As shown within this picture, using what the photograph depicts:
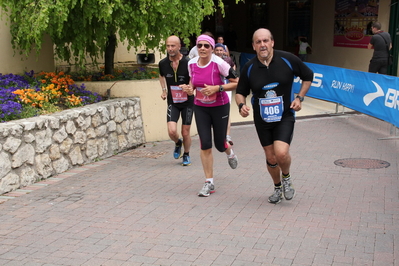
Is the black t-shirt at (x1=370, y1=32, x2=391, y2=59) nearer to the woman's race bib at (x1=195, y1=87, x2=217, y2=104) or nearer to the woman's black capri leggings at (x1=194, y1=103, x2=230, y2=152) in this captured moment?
the woman's black capri leggings at (x1=194, y1=103, x2=230, y2=152)

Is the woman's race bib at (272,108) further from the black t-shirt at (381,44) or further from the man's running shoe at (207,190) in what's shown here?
the black t-shirt at (381,44)

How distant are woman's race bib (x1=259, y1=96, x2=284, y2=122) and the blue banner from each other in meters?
4.32

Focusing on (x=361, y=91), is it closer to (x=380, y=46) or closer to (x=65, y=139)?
(x=380, y=46)

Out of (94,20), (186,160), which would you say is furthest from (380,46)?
(94,20)

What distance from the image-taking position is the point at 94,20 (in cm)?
889

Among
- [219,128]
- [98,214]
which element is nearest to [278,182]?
[219,128]

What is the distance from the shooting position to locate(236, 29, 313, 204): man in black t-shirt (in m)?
5.68

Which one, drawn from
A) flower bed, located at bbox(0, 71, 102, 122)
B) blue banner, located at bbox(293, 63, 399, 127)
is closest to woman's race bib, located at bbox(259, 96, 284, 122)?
flower bed, located at bbox(0, 71, 102, 122)

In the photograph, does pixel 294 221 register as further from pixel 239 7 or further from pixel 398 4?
pixel 239 7

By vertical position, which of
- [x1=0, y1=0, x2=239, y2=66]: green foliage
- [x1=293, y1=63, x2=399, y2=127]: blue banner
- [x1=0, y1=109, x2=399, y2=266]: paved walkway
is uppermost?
[x1=0, y1=0, x2=239, y2=66]: green foliage

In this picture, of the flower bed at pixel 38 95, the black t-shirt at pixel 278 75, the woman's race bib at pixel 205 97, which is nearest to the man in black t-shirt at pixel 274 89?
the black t-shirt at pixel 278 75

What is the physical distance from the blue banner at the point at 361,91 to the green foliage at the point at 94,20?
3510 mm

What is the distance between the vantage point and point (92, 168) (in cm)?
796

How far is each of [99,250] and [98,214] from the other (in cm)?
105
